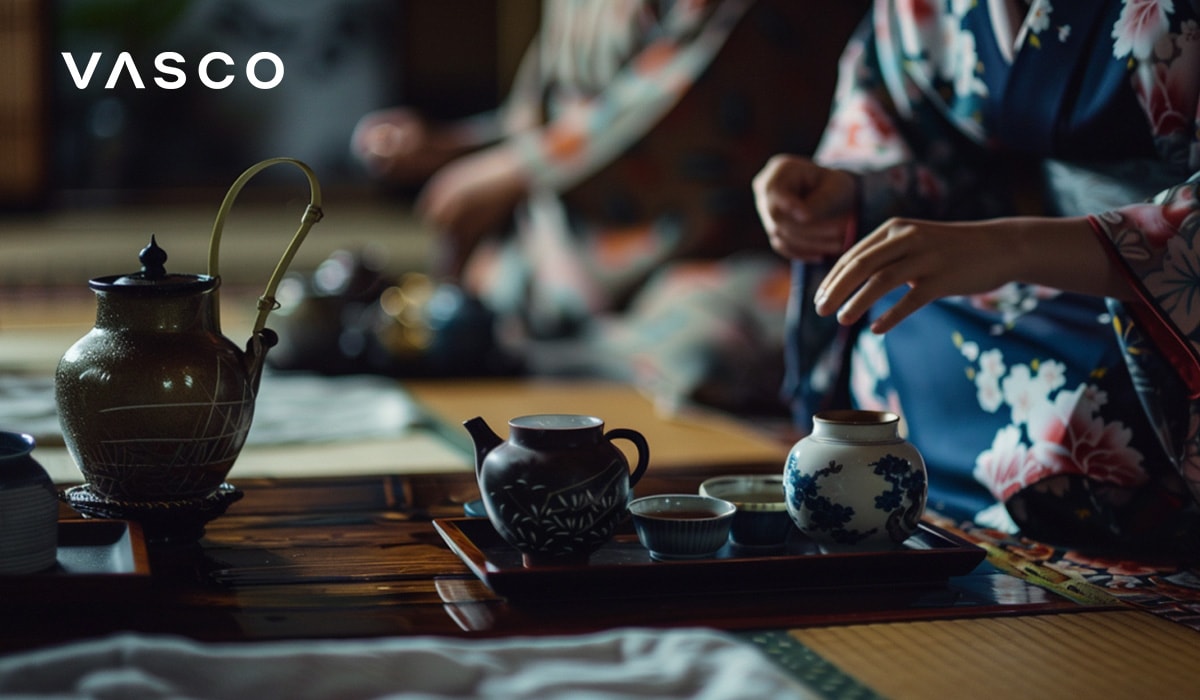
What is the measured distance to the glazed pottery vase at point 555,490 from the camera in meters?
1.22

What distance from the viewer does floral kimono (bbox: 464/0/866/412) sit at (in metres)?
3.41

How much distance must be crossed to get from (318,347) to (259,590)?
1.89 m

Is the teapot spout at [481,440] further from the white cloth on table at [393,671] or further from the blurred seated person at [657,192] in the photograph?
the blurred seated person at [657,192]

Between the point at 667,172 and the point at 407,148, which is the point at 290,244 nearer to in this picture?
the point at 667,172

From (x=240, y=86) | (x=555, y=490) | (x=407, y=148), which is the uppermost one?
(x=240, y=86)

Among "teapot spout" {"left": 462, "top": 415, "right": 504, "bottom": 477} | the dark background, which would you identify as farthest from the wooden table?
the dark background

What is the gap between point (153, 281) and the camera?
1350mm

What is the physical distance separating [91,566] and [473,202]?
289 cm

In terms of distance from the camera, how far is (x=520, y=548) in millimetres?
1258

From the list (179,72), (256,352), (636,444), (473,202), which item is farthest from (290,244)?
(179,72)

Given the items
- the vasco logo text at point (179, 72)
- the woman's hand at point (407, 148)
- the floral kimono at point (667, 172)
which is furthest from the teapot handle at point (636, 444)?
the vasco logo text at point (179, 72)

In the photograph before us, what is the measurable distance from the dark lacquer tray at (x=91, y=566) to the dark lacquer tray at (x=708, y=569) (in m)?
0.29

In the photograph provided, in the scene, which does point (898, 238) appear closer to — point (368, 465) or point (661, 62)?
point (368, 465)

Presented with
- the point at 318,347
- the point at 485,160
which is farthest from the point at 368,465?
the point at 485,160
